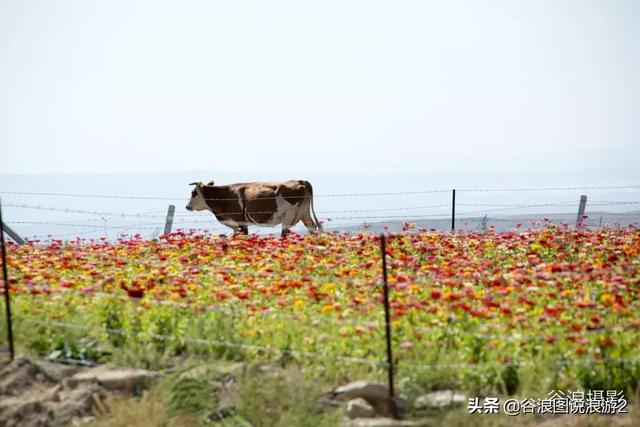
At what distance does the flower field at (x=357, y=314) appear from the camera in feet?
26.6

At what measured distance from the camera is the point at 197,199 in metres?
21.1

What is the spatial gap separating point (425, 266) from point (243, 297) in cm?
296

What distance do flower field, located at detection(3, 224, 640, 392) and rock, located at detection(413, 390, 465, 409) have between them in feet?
0.74

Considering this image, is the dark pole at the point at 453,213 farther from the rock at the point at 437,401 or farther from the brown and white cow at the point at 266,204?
the rock at the point at 437,401

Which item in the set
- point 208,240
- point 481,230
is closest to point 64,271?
point 208,240

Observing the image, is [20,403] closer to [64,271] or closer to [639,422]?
[64,271]

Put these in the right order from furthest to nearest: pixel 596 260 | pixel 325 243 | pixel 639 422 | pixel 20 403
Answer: pixel 325 243 < pixel 596 260 < pixel 20 403 < pixel 639 422

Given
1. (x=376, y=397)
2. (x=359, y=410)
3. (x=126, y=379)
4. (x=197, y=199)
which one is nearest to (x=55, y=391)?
(x=126, y=379)

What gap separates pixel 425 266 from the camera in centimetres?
1161

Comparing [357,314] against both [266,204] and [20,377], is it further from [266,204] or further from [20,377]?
[266,204]

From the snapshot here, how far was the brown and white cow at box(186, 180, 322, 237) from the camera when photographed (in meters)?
20.1

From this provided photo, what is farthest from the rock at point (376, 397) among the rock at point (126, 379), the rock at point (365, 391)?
the rock at point (126, 379)

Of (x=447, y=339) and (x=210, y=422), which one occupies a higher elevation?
(x=447, y=339)

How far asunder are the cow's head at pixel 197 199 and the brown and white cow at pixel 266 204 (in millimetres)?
186
